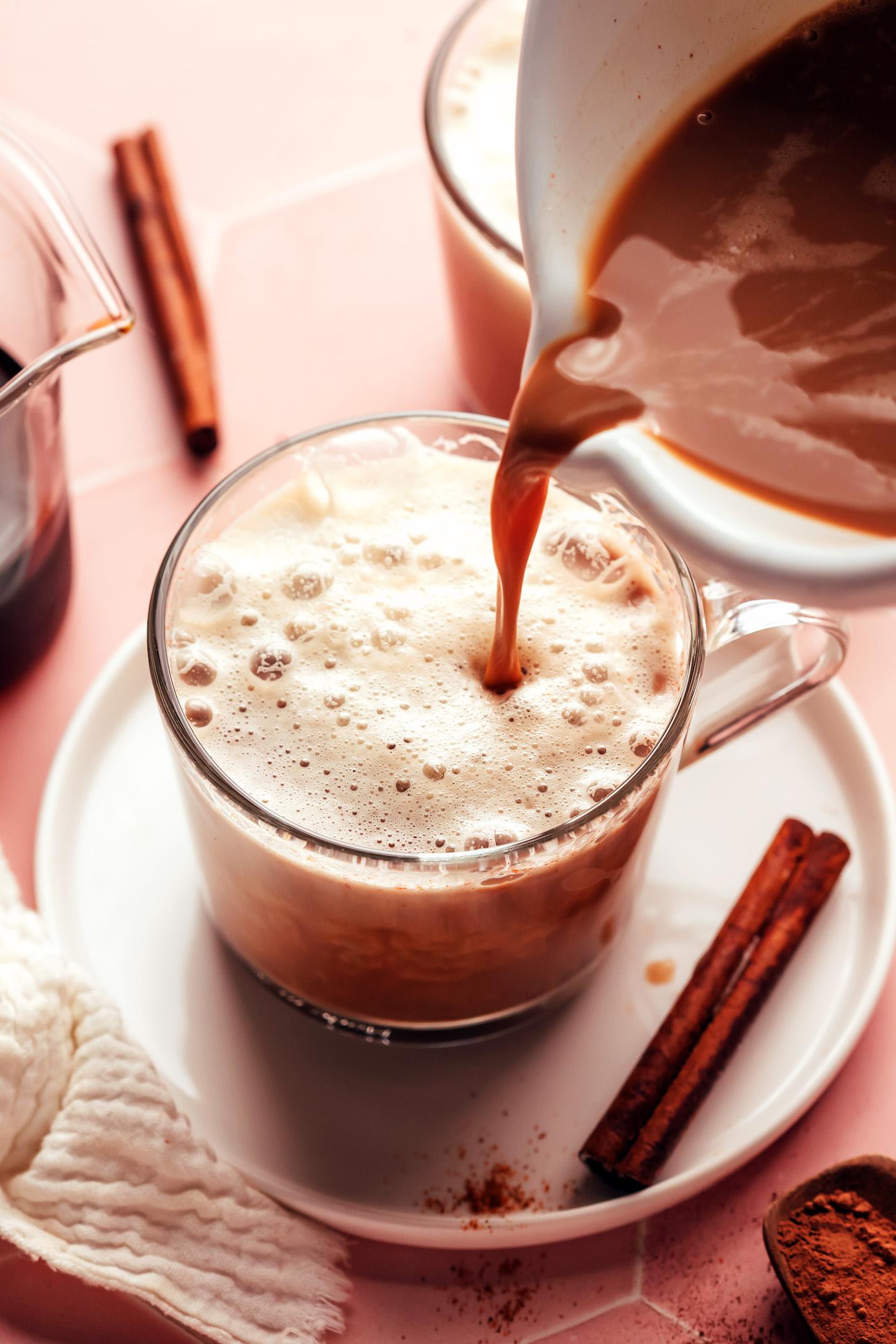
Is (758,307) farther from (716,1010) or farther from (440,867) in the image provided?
(716,1010)

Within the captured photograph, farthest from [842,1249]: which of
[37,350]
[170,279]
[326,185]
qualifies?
[326,185]

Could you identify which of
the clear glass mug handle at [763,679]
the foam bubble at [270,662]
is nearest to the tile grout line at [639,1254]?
the clear glass mug handle at [763,679]

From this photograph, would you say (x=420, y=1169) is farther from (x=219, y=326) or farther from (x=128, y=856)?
(x=219, y=326)

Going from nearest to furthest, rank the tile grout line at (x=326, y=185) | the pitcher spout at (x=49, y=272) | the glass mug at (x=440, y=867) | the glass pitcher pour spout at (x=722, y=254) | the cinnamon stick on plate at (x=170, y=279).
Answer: the glass pitcher pour spout at (x=722, y=254)
the glass mug at (x=440, y=867)
the pitcher spout at (x=49, y=272)
the cinnamon stick on plate at (x=170, y=279)
the tile grout line at (x=326, y=185)

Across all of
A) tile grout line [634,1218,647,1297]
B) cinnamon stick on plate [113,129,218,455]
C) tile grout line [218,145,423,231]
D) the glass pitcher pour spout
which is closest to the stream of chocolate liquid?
the glass pitcher pour spout

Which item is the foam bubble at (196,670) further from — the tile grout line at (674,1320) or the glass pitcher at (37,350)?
the tile grout line at (674,1320)

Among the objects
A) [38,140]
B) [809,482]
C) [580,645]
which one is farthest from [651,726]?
[38,140]
